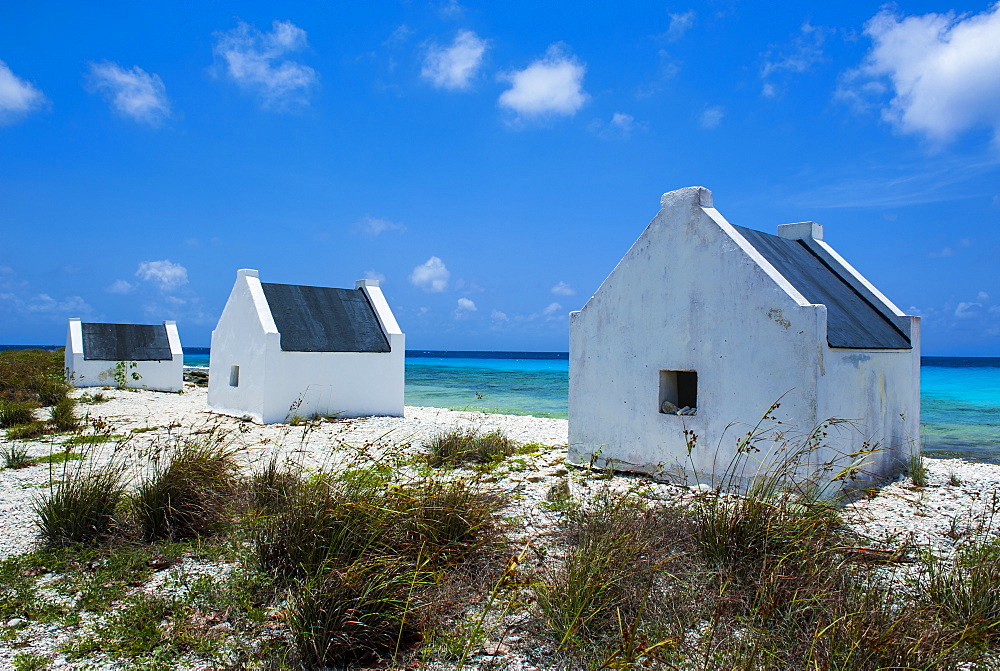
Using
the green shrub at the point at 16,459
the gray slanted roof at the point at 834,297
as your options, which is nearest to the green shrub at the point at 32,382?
the green shrub at the point at 16,459

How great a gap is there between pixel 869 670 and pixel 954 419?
988 inches

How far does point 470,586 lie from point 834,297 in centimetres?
806

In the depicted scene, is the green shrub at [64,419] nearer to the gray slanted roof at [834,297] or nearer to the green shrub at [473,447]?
the green shrub at [473,447]

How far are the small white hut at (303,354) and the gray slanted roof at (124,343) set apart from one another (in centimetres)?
870

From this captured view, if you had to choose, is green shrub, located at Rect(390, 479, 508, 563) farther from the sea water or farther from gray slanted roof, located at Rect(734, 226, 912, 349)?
gray slanted roof, located at Rect(734, 226, 912, 349)

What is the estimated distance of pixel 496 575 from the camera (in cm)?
511

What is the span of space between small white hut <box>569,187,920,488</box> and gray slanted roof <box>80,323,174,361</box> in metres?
22.9

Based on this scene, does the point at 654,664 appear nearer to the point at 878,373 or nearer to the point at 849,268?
the point at 878,373

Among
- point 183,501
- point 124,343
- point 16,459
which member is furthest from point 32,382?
point 183,501

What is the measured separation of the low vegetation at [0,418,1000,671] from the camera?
3.96m

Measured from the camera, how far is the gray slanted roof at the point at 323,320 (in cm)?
1761

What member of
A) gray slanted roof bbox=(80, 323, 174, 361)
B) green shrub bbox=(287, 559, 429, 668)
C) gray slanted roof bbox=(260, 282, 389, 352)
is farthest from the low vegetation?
gray slanted roof bbox=(80, 323, 174, 361)

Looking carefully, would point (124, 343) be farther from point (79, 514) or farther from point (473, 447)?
point (79, 514)

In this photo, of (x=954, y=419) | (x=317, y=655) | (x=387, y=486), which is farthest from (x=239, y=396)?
(x=954, y=419)
